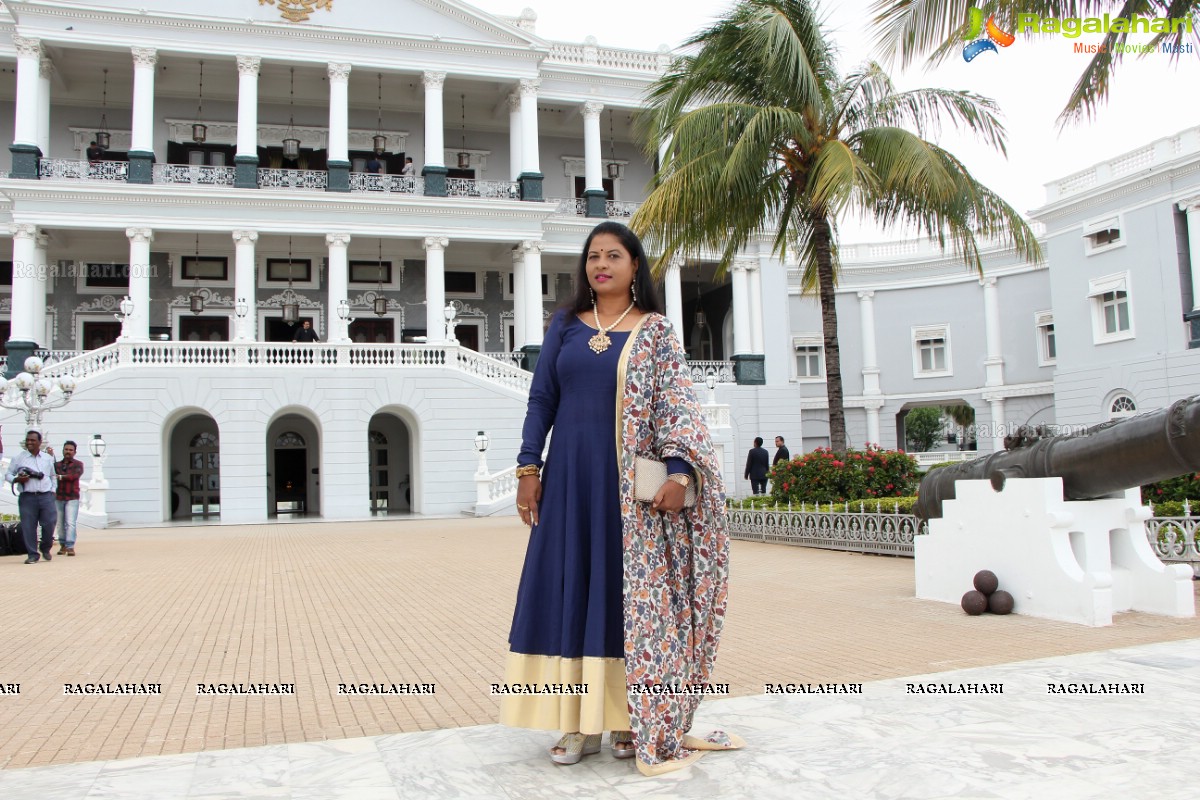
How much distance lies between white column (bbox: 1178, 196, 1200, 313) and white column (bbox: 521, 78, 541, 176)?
17574 millimetres

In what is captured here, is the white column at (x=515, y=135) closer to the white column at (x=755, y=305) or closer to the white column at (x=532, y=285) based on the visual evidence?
the white column at (x=532, y=285)

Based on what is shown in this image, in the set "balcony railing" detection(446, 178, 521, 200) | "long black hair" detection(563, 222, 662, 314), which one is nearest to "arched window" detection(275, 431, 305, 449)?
"balcony railing" detection(446, 178, 521, 200)

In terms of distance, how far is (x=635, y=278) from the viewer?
159 inches

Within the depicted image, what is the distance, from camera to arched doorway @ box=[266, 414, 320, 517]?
1065 inches

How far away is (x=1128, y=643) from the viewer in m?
5.68

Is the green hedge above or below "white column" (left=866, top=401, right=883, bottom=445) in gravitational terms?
below

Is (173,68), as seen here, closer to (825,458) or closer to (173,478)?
(173,478)

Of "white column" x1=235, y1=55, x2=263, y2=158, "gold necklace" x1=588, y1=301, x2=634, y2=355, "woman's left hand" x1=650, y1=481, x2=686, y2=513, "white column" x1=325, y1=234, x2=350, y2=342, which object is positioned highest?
"white column" x1=235, y1=55, x2=263, y2=158

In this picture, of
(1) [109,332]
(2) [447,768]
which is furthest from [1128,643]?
(1) [109,332]

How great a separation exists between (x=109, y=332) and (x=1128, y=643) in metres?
28.2

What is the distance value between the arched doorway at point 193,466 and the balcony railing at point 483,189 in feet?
31.2

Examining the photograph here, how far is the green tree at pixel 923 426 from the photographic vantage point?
60219 millimetres

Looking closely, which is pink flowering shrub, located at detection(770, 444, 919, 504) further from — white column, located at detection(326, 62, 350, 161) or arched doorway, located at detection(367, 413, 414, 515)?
white column, located at detection(326, 62, 350, 161)

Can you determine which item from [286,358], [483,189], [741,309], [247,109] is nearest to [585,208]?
[483,189]
